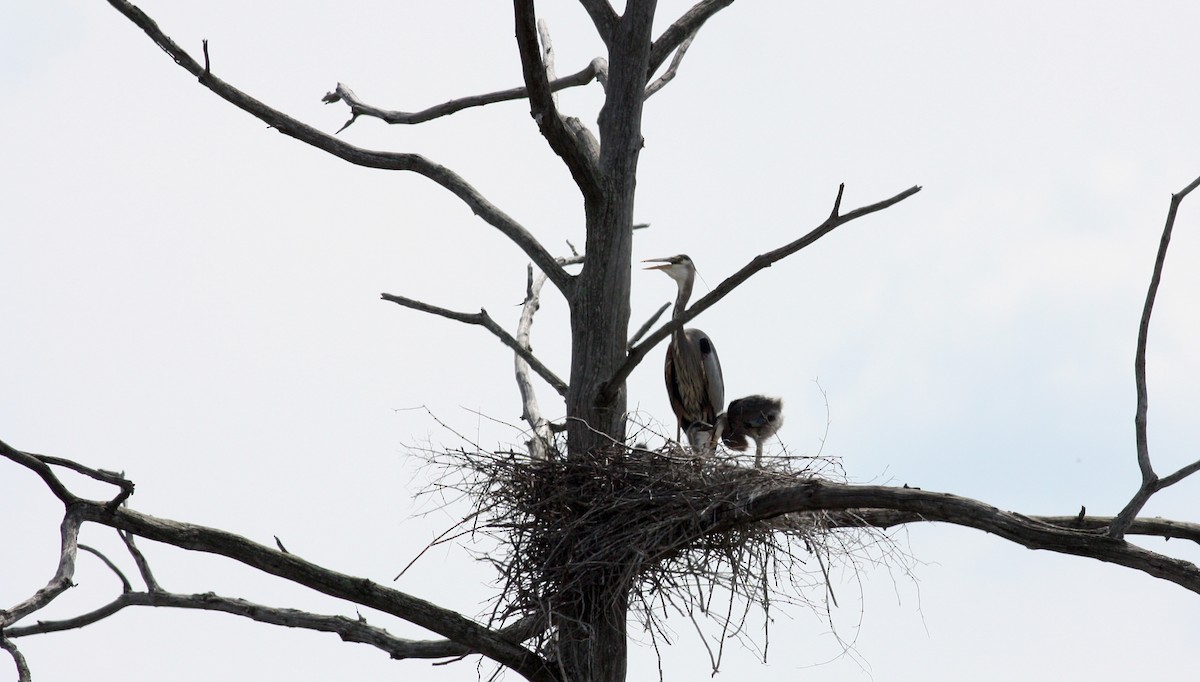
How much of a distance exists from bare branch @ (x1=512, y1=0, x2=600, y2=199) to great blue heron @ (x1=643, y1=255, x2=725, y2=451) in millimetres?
2104

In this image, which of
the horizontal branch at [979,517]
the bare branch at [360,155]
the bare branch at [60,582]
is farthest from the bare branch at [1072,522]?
the bare branch at [60,582]

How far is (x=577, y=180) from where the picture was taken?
5.50m

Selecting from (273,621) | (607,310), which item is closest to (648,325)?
(607,310)

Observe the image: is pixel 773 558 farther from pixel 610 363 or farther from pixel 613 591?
pixel 610 363

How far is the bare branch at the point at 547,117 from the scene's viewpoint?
454cm

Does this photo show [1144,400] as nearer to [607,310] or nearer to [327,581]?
[607,310]

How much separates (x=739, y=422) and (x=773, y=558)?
248 cm

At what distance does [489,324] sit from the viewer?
635cm

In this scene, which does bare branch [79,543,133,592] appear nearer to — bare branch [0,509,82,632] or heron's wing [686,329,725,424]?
bare branch [0,509,82,632]

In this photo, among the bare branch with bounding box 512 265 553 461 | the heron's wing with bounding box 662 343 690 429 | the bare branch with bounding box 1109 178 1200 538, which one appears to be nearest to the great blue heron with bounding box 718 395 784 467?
the heron's wing with bounding box 662 343 690 429

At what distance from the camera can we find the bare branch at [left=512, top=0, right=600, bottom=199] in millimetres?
4539

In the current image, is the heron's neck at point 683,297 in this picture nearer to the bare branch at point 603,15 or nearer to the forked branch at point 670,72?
the forked branch at point 670,72

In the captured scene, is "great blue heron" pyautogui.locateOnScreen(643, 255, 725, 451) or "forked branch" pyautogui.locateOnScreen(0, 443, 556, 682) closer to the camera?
"forked branch" pyautogui.locateOnScreen(0, 443, 556, 682)

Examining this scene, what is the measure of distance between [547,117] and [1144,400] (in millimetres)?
2380
